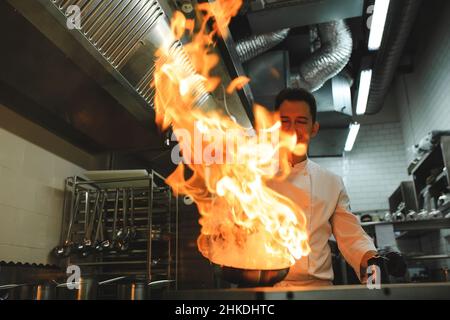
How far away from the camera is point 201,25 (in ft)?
7.57

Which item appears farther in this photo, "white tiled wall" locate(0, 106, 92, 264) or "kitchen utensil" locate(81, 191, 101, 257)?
"kitchen utensil" locate(81, 191, 101, 257)

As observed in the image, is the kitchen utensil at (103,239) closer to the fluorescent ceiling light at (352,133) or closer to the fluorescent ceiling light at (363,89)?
the fluorescent ceiling light at (363,89)

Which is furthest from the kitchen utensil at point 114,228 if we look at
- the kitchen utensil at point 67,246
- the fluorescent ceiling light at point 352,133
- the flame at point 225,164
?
the fluorescent ceiling light at point 352,133

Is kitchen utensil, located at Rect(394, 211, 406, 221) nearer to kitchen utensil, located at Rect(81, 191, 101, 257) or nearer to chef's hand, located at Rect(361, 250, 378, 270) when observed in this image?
chef's hand, located at Rect(361, 250, 378, 270)

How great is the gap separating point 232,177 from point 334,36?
3.42 meters

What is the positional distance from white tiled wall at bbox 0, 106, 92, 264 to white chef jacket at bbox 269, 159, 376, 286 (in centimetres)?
153

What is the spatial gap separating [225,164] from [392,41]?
92.2 inches

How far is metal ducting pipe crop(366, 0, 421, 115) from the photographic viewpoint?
132 inches

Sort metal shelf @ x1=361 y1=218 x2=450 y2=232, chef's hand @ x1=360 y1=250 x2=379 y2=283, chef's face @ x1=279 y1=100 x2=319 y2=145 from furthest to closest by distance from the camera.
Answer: metal shelf @ x1=361 y1=218 x2=450 y2=232 < chef's face @ x1=279 y1=100 x2=319 y2=145 < chef's hand @ x1=360 y1=250 x2=379 y2=283

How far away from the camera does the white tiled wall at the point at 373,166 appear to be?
720 centimetres

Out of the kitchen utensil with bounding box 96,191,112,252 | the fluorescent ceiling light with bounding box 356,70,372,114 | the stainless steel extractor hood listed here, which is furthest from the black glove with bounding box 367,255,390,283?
the fluorescent ceiling light with bounding box 356,70,372,114

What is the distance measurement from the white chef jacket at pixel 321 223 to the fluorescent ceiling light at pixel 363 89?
258 centimetres

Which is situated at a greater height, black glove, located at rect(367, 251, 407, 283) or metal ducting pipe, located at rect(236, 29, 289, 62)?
metal ducting pipe, located at rect(236, 29, 289, 62)
